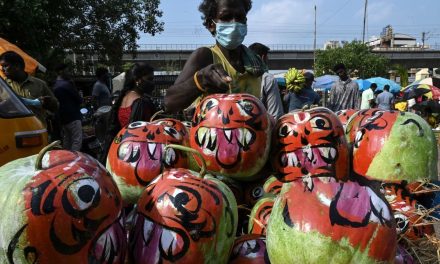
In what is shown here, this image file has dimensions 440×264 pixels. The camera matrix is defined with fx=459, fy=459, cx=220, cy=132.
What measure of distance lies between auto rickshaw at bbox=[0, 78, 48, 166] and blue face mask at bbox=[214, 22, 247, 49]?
239cm

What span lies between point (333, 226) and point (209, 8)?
1.71 metres

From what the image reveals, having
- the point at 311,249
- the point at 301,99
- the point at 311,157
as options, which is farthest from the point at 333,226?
the point at 301,99

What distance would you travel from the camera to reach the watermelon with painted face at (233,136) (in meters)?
1.90

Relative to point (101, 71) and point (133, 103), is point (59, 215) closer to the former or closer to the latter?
point (133, 103)

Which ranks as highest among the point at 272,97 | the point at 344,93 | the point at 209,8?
the point at 209,8

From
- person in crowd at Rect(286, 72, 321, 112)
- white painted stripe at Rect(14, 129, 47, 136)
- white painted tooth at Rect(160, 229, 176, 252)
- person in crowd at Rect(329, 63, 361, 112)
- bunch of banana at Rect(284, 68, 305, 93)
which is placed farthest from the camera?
person in crowd at Rect(329, 63, 361, 112)

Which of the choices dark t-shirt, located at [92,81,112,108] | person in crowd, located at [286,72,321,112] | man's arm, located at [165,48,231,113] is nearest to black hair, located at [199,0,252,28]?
man's arm, located at [165,48,231,113]

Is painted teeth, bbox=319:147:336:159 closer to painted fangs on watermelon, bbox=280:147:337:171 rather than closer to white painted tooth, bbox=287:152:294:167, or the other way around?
painted fangs on watermelon, bbox=280:147:337:171

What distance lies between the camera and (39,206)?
4.11 feet

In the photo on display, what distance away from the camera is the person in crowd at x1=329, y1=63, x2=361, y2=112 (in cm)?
815

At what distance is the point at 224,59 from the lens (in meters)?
2.60

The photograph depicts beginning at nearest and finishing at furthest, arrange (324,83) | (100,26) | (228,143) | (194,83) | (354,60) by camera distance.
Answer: (228,143) → (194,83) → (100,26) → (324,83) → (354,60)

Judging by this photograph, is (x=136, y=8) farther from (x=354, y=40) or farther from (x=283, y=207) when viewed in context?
(x=354, y=40)

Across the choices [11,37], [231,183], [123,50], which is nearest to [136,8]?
[123,50]
